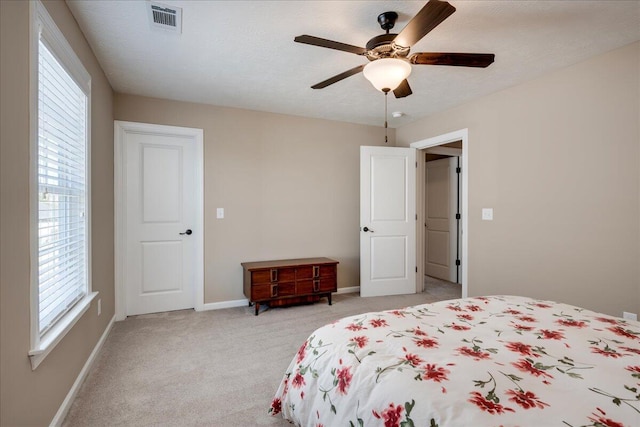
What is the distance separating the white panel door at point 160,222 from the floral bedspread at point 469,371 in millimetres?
2406

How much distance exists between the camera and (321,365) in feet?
4.42

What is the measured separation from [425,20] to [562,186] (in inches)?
80.0

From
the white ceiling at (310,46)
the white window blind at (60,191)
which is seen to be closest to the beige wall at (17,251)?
the white window blind at (60,191)

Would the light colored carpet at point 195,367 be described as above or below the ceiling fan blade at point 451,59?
below

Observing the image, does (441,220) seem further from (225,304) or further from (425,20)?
(425,20)

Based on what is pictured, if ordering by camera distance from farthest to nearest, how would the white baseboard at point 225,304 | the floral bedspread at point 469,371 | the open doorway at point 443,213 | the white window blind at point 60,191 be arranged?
the open doorway at point 443,213 → the white baseboard at point 225,304 → the white window blind at point 60,191 → the floral bedspread at point 469,371

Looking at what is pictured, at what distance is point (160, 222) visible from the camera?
3527mm

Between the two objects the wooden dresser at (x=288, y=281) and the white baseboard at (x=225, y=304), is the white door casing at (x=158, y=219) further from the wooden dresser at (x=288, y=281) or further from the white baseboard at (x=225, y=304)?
the wooden dresser at (x=288, y=281)

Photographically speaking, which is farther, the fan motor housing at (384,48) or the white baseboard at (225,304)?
the white baseboard at (225,304)

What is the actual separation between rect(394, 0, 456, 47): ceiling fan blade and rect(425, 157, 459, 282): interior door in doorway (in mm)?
3661

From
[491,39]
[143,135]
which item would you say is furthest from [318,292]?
[491,39]

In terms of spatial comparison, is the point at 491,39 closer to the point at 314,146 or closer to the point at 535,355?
the point at 535,355

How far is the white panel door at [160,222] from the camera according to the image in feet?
11.2

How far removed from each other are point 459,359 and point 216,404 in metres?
1.49
